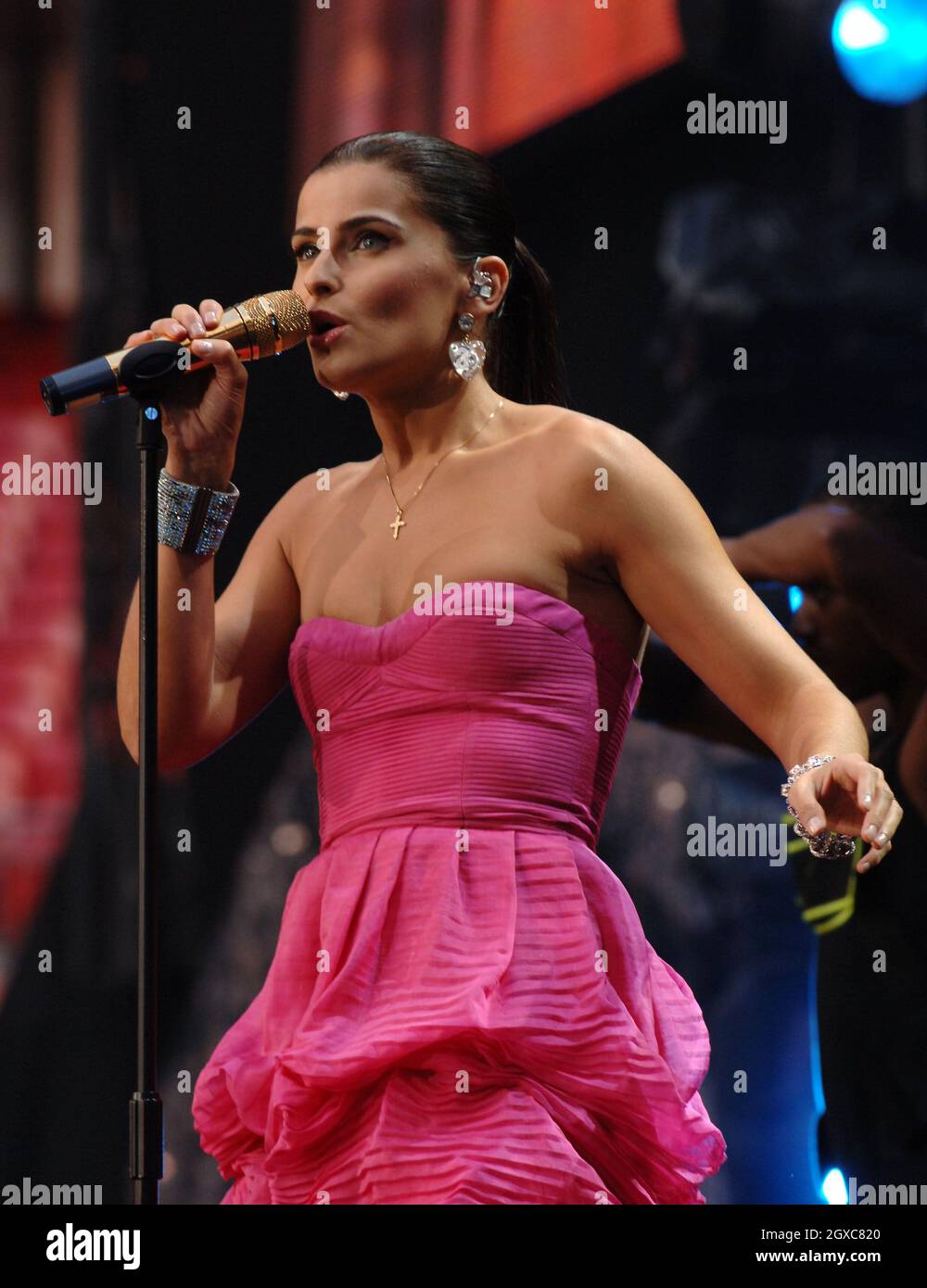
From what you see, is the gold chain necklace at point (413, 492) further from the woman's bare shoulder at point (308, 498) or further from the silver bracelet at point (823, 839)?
the silver bracelet at point (823, 839)

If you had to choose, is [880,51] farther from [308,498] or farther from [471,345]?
[308,498]

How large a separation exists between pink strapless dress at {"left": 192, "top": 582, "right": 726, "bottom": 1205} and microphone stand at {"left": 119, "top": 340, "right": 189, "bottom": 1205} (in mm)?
135

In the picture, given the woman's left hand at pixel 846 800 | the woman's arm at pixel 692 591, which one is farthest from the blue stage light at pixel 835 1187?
the woman's left hand at pixel 846 800

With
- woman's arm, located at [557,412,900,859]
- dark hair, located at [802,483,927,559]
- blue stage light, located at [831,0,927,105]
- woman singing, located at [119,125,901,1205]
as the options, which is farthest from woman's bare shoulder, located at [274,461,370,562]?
blue stage light, located at [831,0,927,105]

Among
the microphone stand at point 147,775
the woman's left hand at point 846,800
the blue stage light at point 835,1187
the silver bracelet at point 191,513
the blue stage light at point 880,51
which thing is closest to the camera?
the woman's left hand at point 846,800

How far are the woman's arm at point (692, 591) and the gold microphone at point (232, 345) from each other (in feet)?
0.97

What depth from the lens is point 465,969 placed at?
1.51 metres

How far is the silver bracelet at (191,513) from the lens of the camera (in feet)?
5.49

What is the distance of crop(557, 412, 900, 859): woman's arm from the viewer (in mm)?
1546
